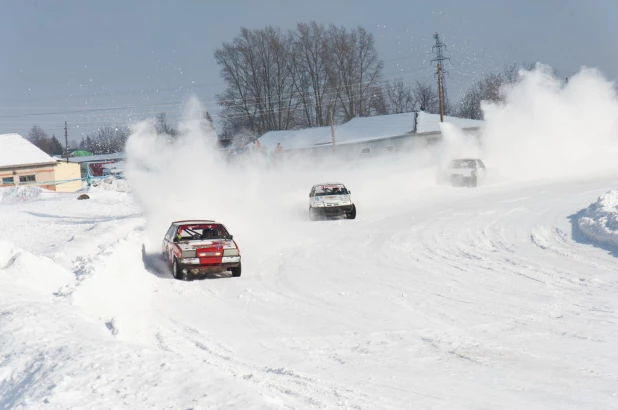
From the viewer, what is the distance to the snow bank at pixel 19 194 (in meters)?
42.8

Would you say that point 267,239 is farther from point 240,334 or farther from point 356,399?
point 356,399

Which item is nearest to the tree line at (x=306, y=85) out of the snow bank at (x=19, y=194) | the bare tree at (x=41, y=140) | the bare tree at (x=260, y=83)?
the bare tree at (x=260, y=83)

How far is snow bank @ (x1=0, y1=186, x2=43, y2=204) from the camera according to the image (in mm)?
42812

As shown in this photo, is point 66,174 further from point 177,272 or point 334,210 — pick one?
point 177,272

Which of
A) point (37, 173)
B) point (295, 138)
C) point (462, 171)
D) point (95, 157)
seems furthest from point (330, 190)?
point (95, 157)

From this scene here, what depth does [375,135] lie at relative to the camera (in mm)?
67312

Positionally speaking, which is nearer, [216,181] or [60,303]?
[60,303]

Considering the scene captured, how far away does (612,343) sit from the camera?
8.63 metres

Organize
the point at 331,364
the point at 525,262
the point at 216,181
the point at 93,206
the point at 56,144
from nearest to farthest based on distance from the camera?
1. the point at 331,364
2. the point at 525,262
3. the point at 216,181
4. the point at 93,206
5. the point at 56,144

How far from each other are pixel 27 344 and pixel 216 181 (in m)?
22.6

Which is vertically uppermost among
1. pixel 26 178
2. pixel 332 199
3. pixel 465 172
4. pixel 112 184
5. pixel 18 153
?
pixel 18 153

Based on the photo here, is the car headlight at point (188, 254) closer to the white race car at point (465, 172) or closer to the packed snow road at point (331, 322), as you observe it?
the packed snow road at point (331, 322)

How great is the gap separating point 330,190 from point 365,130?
1713 inches

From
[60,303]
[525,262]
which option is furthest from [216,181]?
[60,303]
